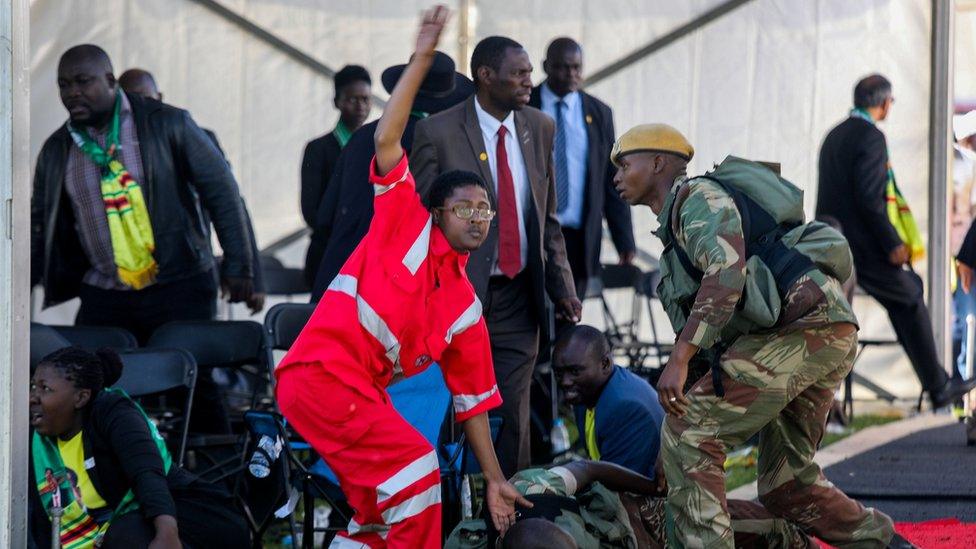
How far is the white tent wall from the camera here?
1045cm

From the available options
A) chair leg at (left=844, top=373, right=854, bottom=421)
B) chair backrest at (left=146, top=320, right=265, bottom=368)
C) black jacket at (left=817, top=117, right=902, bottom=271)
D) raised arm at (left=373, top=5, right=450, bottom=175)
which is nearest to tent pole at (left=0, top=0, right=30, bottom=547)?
raised arm at (left=373, top=5, right=450, bottom=175)

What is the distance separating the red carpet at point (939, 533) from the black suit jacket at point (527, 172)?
1644 mm

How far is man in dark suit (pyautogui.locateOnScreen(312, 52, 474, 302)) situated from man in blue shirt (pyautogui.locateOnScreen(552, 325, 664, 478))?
4.10ft

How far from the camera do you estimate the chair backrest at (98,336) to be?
6.62m

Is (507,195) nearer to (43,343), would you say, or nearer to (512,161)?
(512,161)

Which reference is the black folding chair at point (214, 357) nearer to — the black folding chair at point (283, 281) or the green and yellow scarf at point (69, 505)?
the green and yellow scarf at point (69, 505)

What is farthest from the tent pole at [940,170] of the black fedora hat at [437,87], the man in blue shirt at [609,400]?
the man in blue shirt at [609,400]

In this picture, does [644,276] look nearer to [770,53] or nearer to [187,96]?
[770,53]

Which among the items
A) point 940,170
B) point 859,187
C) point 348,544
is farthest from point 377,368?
point 940,170

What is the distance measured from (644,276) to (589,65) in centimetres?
159

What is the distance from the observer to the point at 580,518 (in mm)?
5148

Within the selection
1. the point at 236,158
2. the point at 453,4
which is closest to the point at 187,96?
the point at 236,158

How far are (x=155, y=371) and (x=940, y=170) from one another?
6.17 meters

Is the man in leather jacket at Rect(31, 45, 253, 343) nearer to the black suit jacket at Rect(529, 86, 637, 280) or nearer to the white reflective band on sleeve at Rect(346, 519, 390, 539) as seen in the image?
the black suit jacket at Rect(529, 86, 637, 280)
